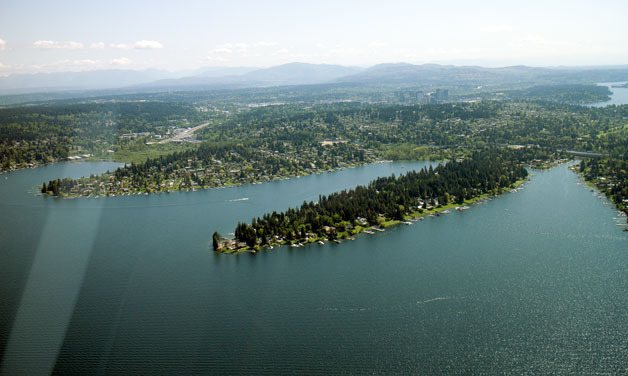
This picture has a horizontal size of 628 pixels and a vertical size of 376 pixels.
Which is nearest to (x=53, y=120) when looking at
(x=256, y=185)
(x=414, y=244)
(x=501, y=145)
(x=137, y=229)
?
(x=256, y=185)

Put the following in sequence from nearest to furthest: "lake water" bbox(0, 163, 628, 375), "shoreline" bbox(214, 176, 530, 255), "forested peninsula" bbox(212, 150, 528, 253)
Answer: "lake water" bbox(0, 163, 628, 375), "shoreline" bbox(214, 176, 530, 255), "forested peninsula" bbox(212, 150, 528, 253)

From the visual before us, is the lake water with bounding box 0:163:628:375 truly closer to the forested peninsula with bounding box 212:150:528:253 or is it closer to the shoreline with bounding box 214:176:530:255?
the shoreline with bounding box 214:176:530:255

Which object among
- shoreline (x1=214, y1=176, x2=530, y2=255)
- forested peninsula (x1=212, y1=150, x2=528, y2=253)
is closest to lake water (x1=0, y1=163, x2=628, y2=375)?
shoreline (x1=214, y1=176, x2=530, y2=255)

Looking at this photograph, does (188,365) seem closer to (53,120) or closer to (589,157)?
(589,157)

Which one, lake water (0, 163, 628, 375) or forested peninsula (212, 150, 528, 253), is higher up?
forested peninsula (212, 150, 528, 253)

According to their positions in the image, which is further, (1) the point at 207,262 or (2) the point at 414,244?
(2) the point at 414,244

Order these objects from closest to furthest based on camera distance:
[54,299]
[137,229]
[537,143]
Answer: [54,299], [137,229], [537,143]
